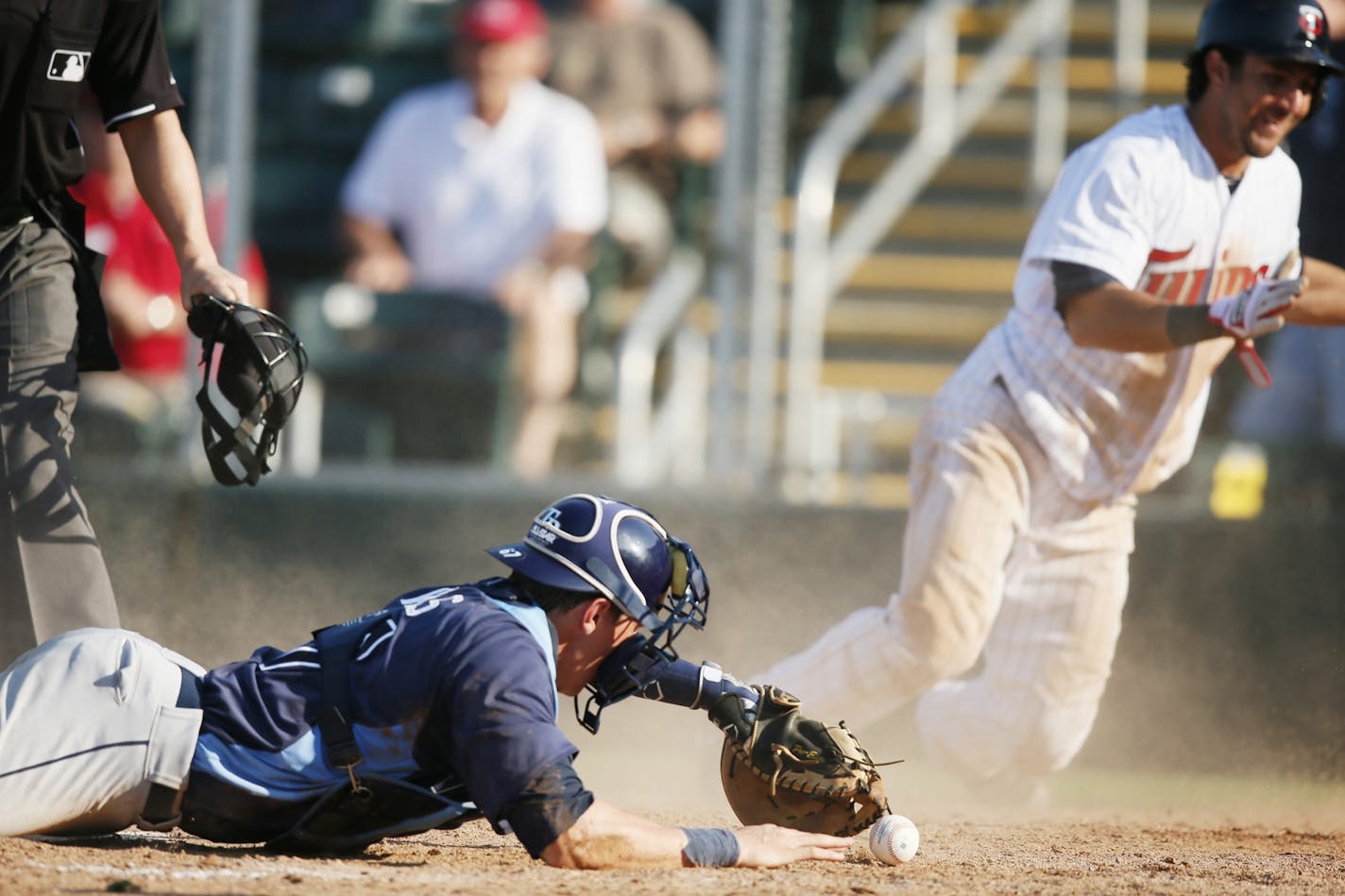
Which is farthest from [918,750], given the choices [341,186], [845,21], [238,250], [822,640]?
[845,21]

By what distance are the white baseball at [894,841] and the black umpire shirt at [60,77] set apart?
8.20 feet

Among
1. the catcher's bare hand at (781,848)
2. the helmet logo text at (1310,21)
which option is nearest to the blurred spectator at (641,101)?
the helmet logo text at (1310,21)

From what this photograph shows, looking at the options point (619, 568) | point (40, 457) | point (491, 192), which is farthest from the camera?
point (491, 192)

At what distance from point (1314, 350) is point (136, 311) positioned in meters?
4.98

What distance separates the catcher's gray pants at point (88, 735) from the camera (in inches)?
A: 155

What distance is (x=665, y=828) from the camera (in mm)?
3857

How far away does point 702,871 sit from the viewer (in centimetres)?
404

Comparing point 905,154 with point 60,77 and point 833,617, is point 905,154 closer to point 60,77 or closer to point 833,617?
point 833,617

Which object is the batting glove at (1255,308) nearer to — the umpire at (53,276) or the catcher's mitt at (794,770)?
the catcher's mitt at (794,770)

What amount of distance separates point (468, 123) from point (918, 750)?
11.9 feet

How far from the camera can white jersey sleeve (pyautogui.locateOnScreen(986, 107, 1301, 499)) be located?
16.8 feet

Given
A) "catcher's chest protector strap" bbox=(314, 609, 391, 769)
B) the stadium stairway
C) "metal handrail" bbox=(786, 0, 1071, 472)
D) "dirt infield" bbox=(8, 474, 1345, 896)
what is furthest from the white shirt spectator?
"catcher's chest protector strap" bbox=(314, 609, 391, 769)

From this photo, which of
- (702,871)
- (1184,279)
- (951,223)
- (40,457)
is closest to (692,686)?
(702,871)

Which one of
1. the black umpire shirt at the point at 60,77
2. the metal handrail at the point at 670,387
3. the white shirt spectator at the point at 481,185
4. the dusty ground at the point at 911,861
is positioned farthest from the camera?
the white shirt spectator at the point at 481,185
